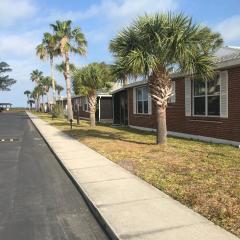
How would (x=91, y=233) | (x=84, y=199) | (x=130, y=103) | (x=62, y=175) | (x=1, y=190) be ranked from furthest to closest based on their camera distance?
(x=130, y=103), (x=62, y=175), (x=1, y=190), (x=84, y=199), (x=91, y=233)

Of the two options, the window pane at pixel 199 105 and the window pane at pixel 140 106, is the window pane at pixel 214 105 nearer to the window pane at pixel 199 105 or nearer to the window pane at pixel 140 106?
the window pane at pixel 199 105

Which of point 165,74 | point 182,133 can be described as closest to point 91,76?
point 182,133

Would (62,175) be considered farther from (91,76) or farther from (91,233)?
(91,76)

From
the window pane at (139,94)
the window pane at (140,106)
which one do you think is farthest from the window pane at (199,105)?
the window pane at (139,94)

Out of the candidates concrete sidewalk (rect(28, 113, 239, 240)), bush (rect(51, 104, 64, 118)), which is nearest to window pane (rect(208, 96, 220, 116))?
concrete sidewalk (rect(28, 113, 239, 240))

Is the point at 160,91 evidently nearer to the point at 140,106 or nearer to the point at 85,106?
the point at 140,106

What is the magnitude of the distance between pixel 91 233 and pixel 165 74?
9522 millimetres

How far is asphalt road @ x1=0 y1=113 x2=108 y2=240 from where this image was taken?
20.3ft

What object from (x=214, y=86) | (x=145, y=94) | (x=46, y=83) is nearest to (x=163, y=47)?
(x=214, y=86)

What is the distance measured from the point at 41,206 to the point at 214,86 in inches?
419

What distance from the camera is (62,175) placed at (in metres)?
10.8

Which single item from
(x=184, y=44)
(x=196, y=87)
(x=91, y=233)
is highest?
(x=184, y=44)

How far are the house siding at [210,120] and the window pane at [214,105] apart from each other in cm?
23

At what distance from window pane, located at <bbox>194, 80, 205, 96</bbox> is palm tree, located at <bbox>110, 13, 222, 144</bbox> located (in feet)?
8.91
